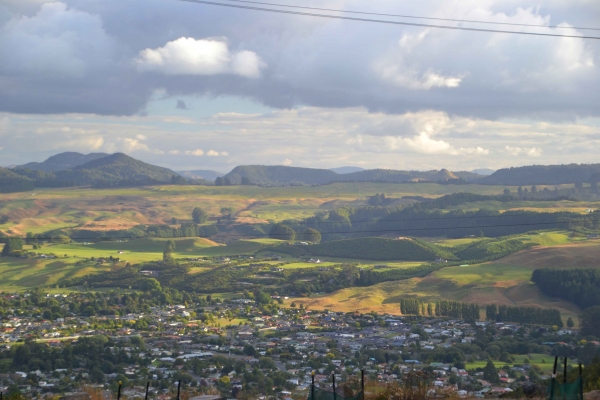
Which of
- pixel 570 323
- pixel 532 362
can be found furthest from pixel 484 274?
pixel 532 362

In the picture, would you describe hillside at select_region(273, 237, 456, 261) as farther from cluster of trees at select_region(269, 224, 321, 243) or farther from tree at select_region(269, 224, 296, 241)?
tree at select_region(269, 224, 296, 241)

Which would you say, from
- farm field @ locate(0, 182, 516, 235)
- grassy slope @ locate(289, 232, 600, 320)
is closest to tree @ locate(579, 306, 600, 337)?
grassy slope @ locate(289, 232, 600, 320)

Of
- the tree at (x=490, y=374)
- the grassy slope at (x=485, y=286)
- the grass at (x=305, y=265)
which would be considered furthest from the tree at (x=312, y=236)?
the tree at (x=490, y=374)

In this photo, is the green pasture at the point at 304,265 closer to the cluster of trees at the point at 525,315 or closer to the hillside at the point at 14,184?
the cluster of trees at the point at 525,315

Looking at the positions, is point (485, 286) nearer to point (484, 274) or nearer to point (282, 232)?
point (484, 274)

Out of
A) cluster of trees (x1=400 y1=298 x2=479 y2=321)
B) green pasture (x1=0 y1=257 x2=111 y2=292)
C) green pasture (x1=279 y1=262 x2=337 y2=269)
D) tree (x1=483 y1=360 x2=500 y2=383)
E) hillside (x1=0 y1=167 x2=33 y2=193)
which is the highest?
hillside (x1=0 y1=167 x2=33 y2=193)

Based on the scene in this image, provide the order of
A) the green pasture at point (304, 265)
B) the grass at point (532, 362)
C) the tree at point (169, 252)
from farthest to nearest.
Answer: the tree at point (169, 252) → the green pasture at point (304, 265) → the grass at point (532, 362)
